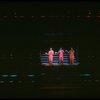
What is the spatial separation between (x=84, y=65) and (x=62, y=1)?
0.53 m

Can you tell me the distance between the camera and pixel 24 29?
18.3 meters

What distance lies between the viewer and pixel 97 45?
720 inches

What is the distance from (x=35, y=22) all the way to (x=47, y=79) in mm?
459

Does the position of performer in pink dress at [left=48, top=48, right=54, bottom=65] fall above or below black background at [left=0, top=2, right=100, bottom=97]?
below

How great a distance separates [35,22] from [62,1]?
0.27 meters

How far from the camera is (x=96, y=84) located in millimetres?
18266

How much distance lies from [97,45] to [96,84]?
1.01 feet

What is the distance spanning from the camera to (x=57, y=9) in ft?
59.9

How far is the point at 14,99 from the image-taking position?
18.2 meters

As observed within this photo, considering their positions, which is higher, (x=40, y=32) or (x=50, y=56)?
(x=40, y=32)

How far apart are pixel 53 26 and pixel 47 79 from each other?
42cm

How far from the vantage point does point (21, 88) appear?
1825cm

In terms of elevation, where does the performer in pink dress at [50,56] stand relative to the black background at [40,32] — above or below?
below

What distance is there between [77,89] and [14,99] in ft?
1.64
